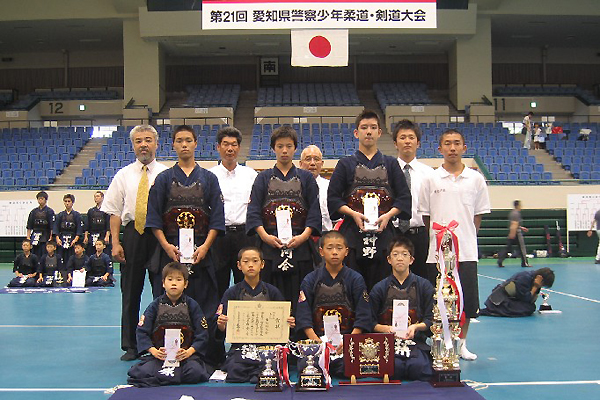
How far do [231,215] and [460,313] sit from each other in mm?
2254

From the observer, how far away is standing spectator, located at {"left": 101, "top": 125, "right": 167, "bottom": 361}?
548cm

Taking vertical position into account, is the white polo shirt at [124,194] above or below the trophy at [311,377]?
above

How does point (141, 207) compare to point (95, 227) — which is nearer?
point (141, 207)

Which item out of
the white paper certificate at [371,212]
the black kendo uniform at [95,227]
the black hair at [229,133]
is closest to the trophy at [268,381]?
the white paper certificate at [371,212]

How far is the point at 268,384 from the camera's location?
4223 mm

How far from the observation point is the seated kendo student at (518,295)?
7621 millimetres

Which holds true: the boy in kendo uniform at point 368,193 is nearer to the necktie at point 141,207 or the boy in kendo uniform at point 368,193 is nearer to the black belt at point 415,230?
the black belt at point 415,230

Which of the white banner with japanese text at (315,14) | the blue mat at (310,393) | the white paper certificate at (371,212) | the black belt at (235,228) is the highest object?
the white banner with japanese text at (315,14)

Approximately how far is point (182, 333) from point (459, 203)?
2.36 metres

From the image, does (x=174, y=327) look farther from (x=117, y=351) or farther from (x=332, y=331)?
(x=117, y=351)

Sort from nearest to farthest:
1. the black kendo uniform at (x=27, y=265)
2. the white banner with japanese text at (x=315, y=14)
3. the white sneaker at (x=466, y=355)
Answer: the white sneaker at (x=466, y=355), the white banner with japanese text at (x=315, y=14), the black kendo uniform at (x=27, y=265)

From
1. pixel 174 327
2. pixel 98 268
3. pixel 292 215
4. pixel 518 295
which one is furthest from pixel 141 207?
pixel 98 268

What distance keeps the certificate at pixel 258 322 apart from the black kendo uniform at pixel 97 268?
7.28m

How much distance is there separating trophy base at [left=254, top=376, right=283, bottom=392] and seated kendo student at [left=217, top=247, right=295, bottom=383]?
0.34m
